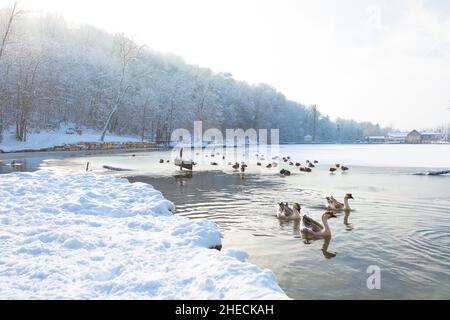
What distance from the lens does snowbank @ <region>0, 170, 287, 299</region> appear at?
215 inches

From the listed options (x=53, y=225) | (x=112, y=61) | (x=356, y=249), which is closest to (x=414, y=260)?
(x=356, y=249)

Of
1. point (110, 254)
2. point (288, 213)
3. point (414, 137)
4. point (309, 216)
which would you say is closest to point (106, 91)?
point (288, 213)

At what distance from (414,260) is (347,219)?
4.40m

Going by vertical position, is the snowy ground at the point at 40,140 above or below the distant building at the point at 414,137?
below

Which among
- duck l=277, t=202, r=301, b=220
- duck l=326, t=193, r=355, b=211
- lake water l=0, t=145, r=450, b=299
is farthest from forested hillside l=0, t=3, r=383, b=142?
duck l=326, t=193, r=355, b=211

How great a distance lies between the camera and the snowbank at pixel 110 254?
215 inches

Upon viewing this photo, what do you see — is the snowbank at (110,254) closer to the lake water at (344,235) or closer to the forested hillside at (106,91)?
the lake water at (344,235)

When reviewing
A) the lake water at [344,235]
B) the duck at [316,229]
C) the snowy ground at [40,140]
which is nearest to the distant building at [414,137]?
the snowy ground at [40,140]

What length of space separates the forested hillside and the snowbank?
1525 inches

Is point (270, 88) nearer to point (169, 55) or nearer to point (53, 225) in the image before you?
point (169, 55)

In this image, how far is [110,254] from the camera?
7078 mm

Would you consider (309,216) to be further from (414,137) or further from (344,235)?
(414,137)

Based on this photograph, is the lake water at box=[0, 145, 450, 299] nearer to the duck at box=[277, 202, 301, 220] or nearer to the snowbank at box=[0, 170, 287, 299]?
the duck at box=[277, 202, 301, 220]

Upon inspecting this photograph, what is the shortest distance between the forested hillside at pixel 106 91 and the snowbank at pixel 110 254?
127 feet
